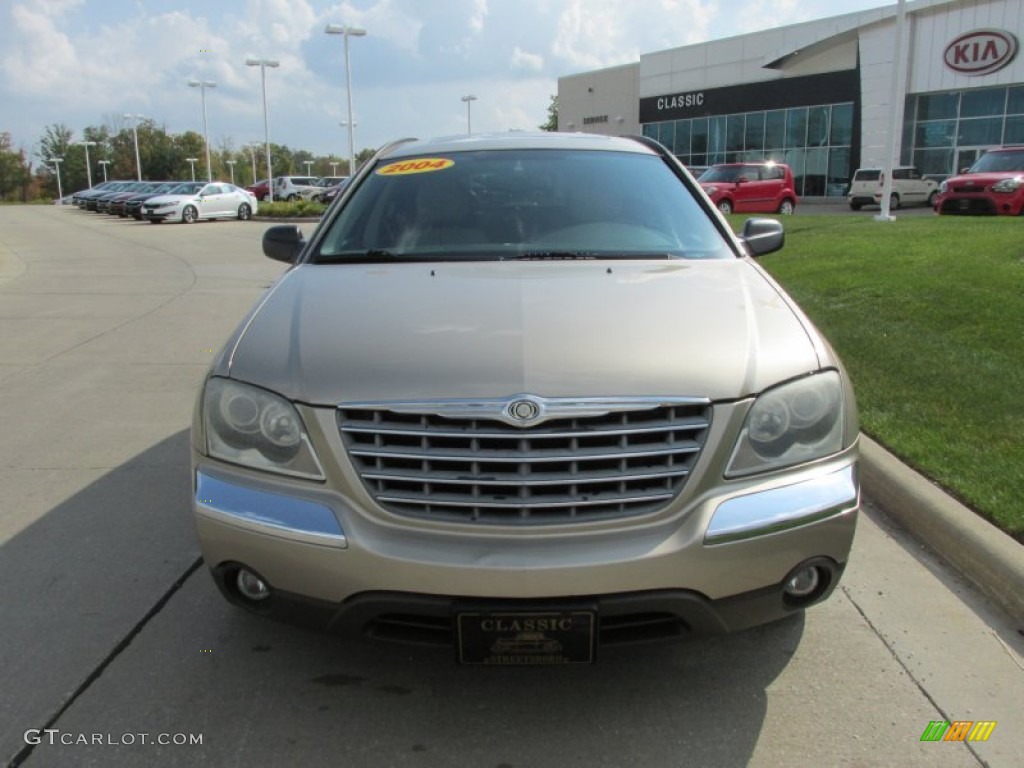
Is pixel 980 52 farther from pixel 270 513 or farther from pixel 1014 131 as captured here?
pixel 270 513

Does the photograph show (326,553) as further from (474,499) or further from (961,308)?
(961,308)

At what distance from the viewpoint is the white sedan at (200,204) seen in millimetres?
32969

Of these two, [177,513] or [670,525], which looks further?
[177,513]

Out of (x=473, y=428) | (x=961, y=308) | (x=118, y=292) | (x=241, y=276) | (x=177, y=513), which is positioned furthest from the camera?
(x=241, y=276)

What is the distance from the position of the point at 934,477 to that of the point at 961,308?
363 cm

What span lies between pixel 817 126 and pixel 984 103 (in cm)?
721

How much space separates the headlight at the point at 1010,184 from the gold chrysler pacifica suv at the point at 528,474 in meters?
17.7

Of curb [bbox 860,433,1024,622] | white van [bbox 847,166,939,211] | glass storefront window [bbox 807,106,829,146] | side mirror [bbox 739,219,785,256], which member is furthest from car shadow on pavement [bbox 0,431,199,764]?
glass storefront window [bbox 807,106,829,146]

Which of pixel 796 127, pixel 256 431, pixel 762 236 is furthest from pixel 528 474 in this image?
pixel 796 127

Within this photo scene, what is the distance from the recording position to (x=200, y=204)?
33531 mm

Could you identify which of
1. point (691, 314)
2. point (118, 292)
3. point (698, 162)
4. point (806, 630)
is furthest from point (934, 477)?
point (698, 162)

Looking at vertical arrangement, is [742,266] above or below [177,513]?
above

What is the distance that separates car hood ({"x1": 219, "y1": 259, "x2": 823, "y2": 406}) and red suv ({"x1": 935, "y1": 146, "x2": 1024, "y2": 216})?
56.7 ft

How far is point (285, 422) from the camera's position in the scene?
2432 mm
